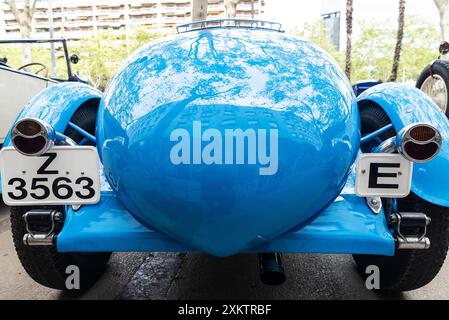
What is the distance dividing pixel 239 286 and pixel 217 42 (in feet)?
4.88

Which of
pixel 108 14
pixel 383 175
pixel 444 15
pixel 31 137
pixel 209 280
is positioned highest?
pixel 108 14

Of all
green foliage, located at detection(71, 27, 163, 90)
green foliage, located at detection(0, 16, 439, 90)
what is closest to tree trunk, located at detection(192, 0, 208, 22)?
green foliage, located at detection(0, 16, 439, 90)

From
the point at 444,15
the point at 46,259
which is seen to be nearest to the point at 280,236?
the point at 46,259

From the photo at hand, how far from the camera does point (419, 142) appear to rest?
4.52ft

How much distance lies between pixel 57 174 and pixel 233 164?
32.8 inches

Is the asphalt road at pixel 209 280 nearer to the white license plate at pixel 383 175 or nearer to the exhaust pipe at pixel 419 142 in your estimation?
the white license plate at pixel 383 175

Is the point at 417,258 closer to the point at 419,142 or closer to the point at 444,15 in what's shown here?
the point at 419,142

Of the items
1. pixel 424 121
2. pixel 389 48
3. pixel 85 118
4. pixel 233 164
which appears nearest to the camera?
pixel 233 164

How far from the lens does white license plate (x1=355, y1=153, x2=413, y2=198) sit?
146cm

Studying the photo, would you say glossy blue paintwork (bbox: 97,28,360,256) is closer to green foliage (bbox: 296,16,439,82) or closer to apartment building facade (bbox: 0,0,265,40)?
green foliage (bbox: 296,16,439,82)

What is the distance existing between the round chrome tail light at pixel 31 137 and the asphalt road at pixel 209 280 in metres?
1.12

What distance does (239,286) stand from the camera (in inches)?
86.7
